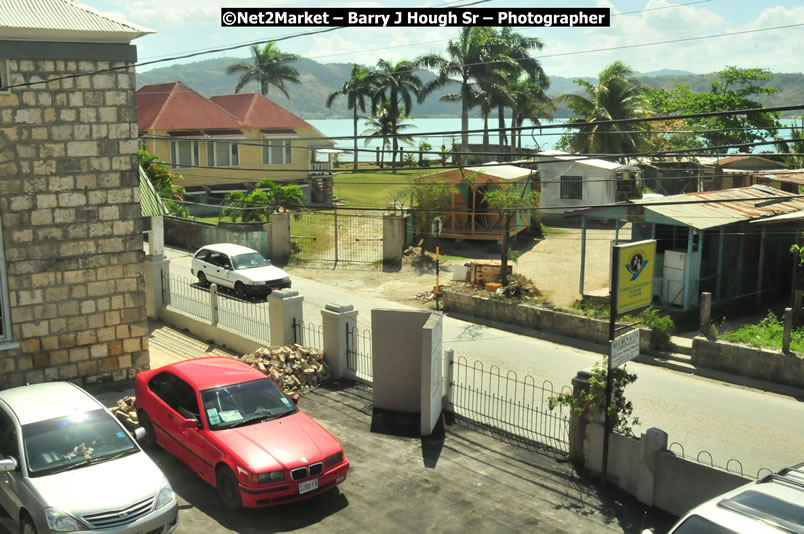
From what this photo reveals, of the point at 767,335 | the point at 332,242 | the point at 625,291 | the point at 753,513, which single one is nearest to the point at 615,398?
the point at 625,291

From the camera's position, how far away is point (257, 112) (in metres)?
48.7

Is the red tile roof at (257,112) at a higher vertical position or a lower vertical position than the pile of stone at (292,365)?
higher

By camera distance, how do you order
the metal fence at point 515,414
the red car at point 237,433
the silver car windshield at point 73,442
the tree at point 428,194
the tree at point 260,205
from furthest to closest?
the tree at point 260,205, the tree at point 428,194, the metal fence at point 515,414, the red car at point 237,433, the silver car windshield at point 73,442

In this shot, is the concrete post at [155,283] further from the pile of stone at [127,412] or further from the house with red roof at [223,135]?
the house with red roof at [223,135]

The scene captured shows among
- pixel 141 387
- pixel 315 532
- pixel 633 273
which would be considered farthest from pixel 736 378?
pixel 141 387

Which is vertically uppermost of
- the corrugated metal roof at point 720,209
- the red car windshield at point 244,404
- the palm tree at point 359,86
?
the palm tree at point 359,86

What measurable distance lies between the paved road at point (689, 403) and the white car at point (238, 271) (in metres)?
2.40

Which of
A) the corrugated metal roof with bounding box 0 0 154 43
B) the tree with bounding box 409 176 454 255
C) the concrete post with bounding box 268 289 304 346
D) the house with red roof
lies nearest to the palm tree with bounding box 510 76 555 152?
the house with red roof

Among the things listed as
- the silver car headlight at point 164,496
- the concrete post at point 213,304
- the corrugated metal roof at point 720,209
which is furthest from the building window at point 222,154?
the silver car headlight at point 164,496

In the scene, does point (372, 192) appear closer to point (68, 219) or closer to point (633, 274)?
point (68, 219)

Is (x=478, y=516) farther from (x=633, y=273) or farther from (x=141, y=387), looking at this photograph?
(x=141, y=387)

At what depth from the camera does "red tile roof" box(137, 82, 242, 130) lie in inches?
1699

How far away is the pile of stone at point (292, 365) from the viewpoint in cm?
1502

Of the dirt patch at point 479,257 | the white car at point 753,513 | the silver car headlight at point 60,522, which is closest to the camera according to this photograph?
the white car at point 753,513
